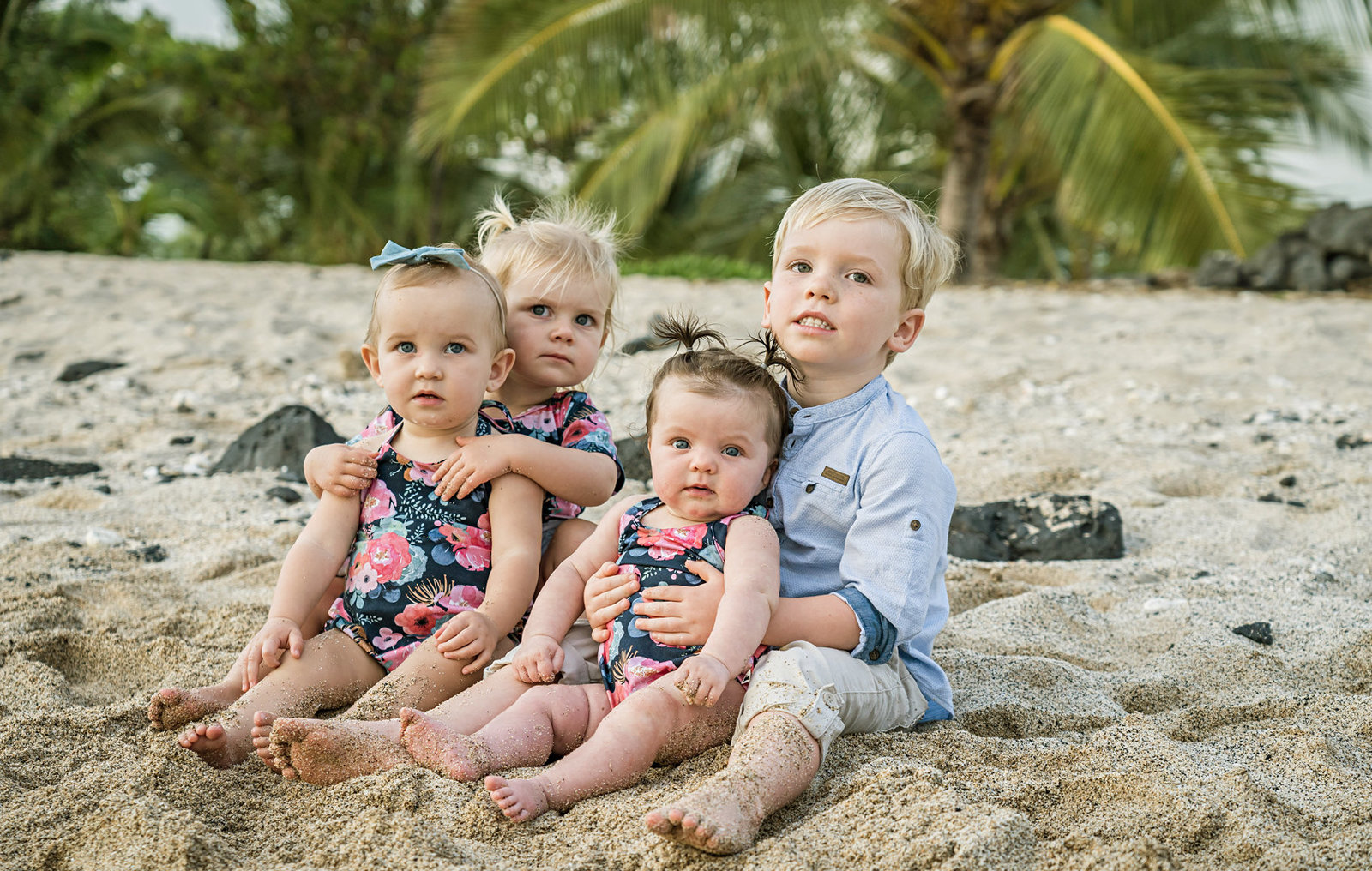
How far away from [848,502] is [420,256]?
3.55ft

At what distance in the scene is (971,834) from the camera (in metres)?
1.66

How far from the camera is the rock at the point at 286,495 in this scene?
390 centimetres

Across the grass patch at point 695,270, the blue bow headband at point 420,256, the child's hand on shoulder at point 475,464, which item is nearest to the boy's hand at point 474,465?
the child's hand on shoulder at point 475,464

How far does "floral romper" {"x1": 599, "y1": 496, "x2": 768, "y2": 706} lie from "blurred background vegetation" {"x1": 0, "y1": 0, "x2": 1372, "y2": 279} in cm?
115

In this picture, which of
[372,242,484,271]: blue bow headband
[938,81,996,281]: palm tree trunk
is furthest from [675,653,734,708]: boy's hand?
[938,81,996,281]: palm tree trunk

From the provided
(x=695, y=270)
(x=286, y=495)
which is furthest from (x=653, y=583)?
(x=695, y=270)

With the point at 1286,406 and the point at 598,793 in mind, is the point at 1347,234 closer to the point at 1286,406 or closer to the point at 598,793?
the point at 1286,406

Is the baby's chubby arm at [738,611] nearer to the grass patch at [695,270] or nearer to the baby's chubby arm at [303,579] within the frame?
the baby's chubby arm at [303,579]

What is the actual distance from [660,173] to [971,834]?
353 inches

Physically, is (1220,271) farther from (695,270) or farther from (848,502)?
(848,502)

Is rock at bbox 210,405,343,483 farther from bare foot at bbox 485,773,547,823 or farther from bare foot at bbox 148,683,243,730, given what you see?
bare foot at bbox 485,773,547,823

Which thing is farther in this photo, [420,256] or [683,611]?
[420,256]

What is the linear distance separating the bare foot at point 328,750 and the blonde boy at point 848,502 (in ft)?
1.59

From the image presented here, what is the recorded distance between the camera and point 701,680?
1926 millimetres
